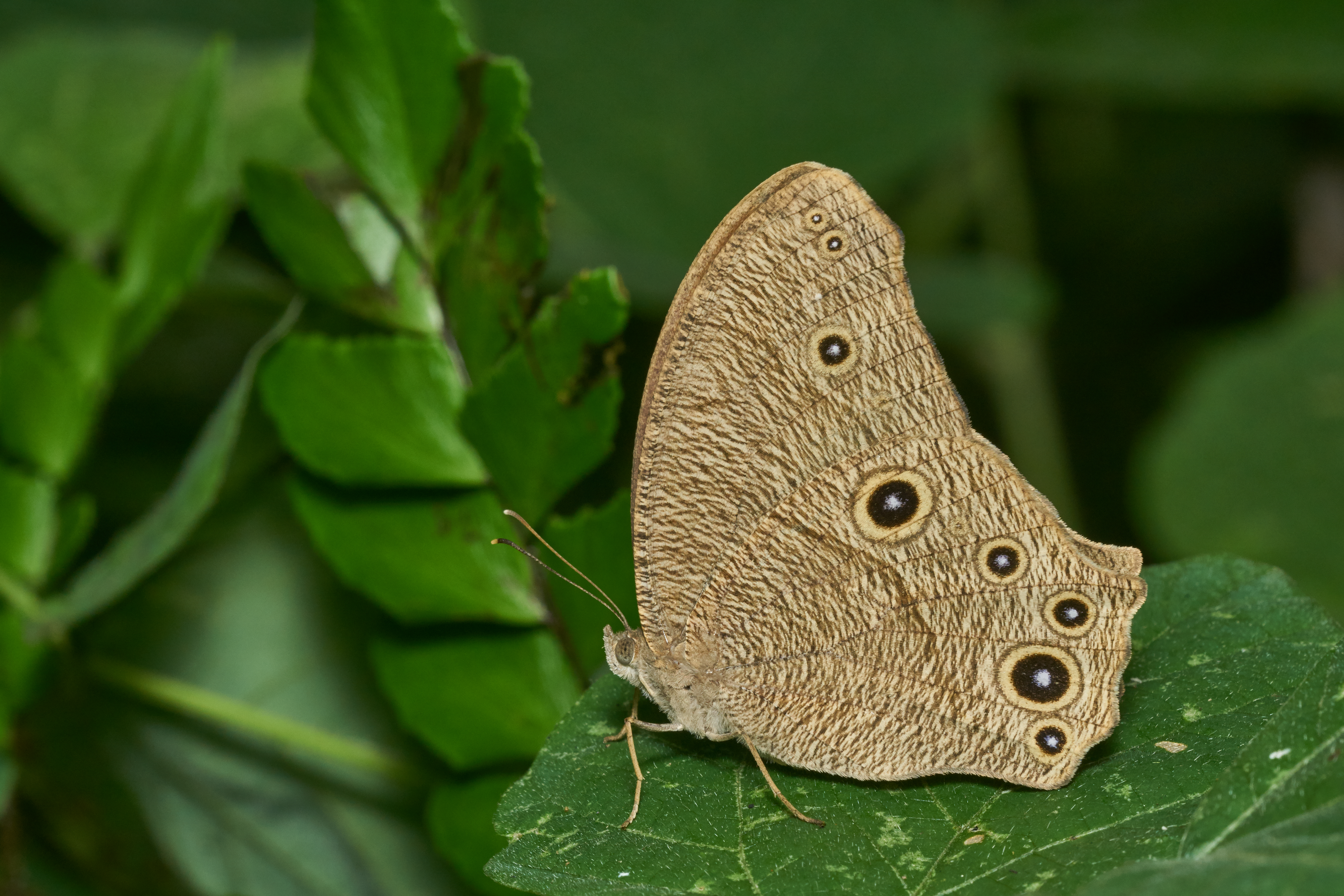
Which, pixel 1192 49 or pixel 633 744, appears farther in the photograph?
pixel 1192 49

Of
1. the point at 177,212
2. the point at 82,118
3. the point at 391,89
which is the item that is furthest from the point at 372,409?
the point at 82,118

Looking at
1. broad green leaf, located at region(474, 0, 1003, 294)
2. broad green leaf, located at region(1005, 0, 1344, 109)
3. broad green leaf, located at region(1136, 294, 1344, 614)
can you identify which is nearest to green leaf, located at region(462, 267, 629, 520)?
broad green leaf, located at region(474, 0, 1003, 294)

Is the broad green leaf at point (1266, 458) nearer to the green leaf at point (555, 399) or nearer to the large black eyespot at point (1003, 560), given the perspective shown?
the large black eyespot at point (1003, 560)

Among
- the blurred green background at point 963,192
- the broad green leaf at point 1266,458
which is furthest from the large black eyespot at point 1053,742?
the broad green leaf at point 1266,458

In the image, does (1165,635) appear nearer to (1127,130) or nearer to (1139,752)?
(1139,752)

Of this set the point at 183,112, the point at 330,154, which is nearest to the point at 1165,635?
the point at 183,112

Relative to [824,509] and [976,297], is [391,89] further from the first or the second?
[976,297]

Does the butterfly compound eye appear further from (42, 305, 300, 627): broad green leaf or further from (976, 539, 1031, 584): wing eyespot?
(42, 305, 300, 627): broad green leaf
